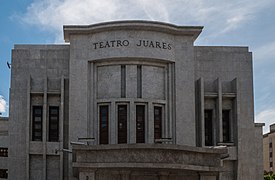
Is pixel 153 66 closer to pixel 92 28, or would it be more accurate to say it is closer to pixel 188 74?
pixel 188 74

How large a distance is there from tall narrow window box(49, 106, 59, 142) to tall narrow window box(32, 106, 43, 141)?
661 millimetres

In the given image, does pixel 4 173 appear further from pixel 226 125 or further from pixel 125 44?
pixel 226 125

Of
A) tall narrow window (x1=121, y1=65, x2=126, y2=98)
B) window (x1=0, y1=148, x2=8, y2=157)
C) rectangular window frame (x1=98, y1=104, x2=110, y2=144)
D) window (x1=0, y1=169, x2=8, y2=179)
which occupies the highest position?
tall narrow window (x1=121, y1=65, x2=126, y2=98)

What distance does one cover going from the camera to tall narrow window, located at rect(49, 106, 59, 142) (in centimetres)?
3434

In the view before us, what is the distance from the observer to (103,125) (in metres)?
33.2

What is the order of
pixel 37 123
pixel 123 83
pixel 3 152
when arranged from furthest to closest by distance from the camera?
1. pixel 3 152
2. pixel 37 123
3. pixel 123 83

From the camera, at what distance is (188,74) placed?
113 feet

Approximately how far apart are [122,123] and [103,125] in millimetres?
1256

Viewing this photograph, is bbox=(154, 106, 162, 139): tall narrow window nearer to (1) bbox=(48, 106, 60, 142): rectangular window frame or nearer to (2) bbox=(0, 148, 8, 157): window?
(1) bbox=(48, 106, 60, 142): rectangular window frame

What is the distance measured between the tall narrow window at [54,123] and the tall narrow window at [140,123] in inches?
218

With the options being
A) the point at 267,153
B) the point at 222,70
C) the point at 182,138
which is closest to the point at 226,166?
the point at 182,138

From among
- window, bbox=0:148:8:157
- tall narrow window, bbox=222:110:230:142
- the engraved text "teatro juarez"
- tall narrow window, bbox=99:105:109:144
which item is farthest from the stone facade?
window, bbox=0:148:8:157

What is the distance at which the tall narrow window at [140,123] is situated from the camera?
3291 centimetres

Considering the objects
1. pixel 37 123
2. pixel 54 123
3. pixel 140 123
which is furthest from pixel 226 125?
pixel 37 123
